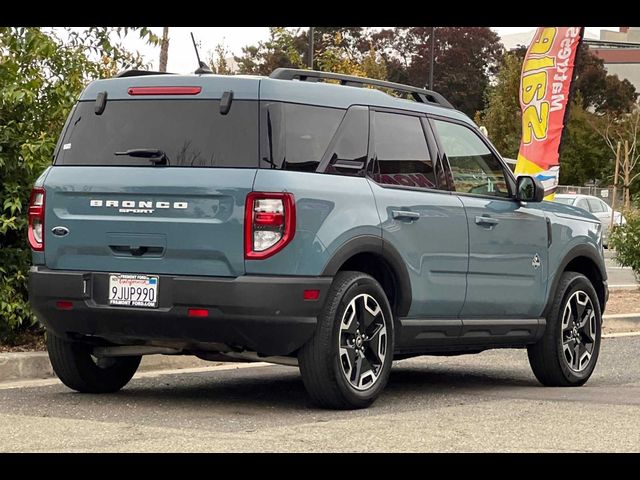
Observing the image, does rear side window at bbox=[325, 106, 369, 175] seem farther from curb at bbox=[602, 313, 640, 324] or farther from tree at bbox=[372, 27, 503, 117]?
tree at bbox=[372, 27, 503, 117]

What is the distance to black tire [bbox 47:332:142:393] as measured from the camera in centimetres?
888

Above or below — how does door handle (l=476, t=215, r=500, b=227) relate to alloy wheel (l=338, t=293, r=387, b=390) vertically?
above

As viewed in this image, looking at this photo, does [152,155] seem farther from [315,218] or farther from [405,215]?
[405,215]

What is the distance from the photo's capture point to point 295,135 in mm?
8148

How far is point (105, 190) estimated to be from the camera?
8.20 m

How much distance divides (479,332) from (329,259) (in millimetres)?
1847

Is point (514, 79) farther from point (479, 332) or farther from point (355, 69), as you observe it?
point (479, 332)

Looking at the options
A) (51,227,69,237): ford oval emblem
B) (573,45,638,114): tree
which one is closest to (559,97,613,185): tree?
(573,45,638,114): tree

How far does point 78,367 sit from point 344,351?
5.93 feet

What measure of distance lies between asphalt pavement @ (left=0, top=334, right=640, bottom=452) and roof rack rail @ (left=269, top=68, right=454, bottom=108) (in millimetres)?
2007

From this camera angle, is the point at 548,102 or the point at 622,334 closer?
the point at 622,334

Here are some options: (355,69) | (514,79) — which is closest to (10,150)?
(355,69)

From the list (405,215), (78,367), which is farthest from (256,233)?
(78,367)
